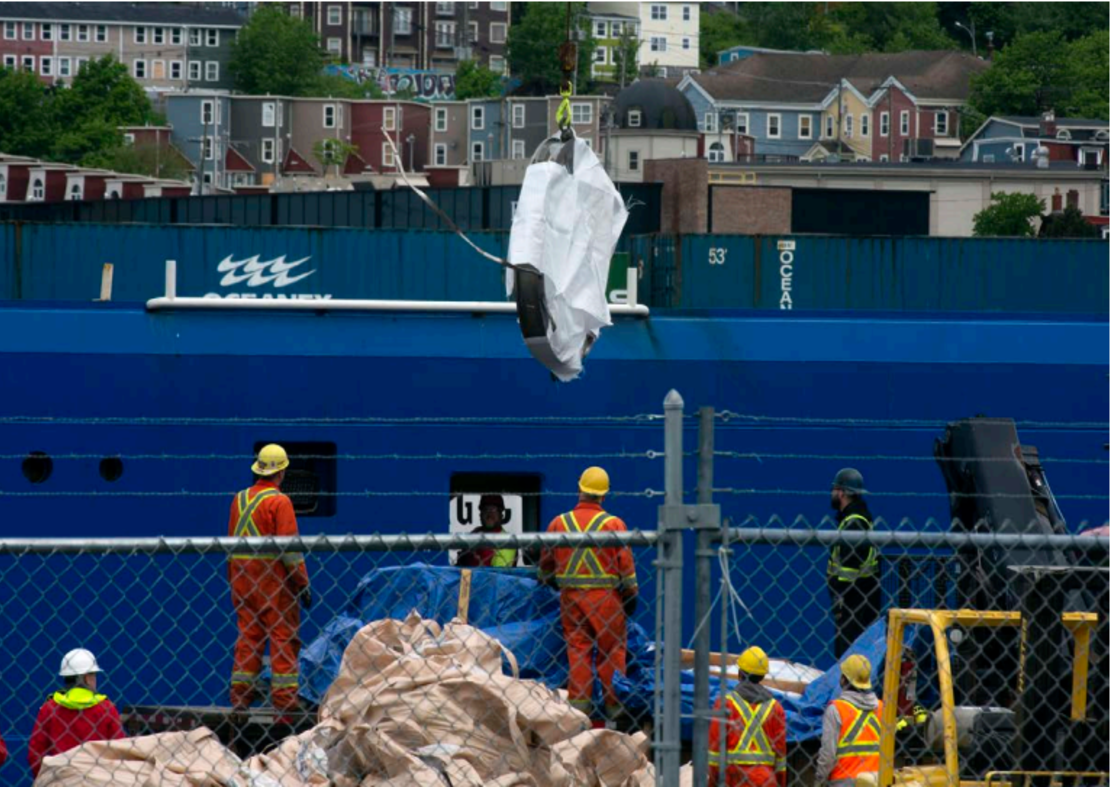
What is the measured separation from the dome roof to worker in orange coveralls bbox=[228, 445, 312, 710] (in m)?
43.9

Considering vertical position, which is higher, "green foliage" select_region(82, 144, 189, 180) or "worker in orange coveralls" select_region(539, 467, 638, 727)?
"green foliage" select_region(82, 144, 189, 180)

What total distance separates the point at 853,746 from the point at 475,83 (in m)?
114

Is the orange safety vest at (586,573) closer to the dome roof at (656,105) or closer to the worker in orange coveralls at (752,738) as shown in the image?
the worker in orange coveralls at (752,738)

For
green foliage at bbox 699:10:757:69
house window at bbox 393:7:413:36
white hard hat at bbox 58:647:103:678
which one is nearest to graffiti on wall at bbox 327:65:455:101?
house window at bbox 393:7:413:36

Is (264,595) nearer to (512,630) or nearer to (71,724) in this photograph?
(512,630)

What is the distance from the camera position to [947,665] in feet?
23.4

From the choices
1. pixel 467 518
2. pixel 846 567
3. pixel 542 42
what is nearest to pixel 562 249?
pixel 846 567

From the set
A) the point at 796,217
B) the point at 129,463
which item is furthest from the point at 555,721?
the point at 796,217

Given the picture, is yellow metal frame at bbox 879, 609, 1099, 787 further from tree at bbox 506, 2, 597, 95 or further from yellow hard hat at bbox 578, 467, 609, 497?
tree at bbox 506, 2, 597, 95

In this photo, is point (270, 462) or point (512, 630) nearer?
point (512, 630)


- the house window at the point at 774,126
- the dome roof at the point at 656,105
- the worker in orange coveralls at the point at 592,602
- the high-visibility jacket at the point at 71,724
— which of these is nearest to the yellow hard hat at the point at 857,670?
the worker in orange coveralls at the point at 592,602

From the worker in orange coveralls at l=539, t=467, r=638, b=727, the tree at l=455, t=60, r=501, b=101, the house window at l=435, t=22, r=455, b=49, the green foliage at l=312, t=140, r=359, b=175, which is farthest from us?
the house window at l=435, t=22, r=455, b=49

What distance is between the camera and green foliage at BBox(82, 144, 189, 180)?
81.2 metres

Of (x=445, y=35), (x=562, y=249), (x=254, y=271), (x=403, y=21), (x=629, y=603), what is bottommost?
(x=629, y=603)
